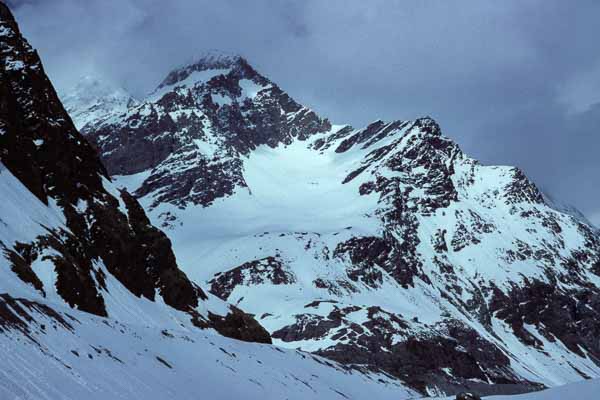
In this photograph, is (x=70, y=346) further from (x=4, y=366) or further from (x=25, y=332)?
(x=4, y=366)

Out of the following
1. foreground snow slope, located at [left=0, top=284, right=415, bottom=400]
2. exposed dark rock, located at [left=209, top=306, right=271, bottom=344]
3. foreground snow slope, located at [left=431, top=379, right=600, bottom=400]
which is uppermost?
exposed dark rock, located at [left=209, top=306, right=271, bottom=344]

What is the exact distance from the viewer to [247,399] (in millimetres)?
45812

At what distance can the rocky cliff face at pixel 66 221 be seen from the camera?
183ft

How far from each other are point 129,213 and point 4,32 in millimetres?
25506

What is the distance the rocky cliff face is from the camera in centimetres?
5581

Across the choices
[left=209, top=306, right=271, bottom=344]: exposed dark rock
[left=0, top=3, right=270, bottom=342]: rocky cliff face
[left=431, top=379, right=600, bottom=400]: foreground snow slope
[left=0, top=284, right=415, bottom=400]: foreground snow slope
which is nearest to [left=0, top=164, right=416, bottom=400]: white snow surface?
[left=0, top=284, right=415, bottom=400]: foreground snow slope

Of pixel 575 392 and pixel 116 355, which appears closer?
pixel 575 392

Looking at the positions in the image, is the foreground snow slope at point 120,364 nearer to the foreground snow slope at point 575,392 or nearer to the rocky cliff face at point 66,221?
the rocky cliff face at point 66,221

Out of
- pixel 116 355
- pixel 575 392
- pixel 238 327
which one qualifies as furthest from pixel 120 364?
pixel 238 327

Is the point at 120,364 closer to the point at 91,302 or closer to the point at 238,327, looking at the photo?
the point at 91,302

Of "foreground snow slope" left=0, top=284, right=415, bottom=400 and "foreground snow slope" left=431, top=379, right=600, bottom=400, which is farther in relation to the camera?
"foreground snow slope" left=431, top=379, right=600, bottom=400

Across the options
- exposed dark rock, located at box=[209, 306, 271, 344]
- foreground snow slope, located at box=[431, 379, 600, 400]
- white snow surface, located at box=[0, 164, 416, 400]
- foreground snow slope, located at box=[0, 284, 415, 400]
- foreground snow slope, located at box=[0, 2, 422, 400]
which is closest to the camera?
foreground snow slope, located at box=[0, 284, 415, 400]

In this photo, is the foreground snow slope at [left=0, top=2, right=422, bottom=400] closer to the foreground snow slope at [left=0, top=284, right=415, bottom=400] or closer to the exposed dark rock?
the foreground snow slope at [left=0, top=284, right=415, bottom=400]

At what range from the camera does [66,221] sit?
7231 centimetres
